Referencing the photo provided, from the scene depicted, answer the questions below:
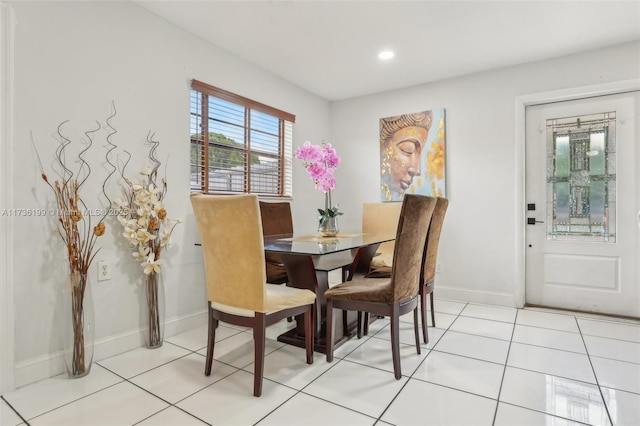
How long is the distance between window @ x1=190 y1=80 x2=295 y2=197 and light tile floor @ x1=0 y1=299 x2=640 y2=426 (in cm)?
137

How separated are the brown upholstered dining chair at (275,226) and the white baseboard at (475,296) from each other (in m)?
1.81

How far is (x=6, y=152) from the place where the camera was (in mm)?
1819

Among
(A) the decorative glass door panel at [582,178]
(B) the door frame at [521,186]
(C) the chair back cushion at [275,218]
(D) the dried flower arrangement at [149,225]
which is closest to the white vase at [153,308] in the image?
(D) the dried flower arrangement at [149,225]

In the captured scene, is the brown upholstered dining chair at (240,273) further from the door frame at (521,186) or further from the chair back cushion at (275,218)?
the door frame at (521,186)

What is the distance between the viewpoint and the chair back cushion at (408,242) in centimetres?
190

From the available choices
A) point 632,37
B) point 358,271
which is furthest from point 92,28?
point 632,37

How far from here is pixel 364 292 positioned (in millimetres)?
2016

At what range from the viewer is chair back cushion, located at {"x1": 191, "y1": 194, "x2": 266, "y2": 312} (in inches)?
68.2

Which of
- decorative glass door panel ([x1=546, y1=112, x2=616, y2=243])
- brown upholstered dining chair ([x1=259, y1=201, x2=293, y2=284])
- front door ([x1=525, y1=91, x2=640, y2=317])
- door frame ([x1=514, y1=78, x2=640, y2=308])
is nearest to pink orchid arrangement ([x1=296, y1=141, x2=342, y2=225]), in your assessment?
brown upholstered dining chair ([x1=259, y1=201, x2=293, y2=284])

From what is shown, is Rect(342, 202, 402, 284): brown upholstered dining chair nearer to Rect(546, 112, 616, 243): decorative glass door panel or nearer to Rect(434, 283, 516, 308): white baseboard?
Rect(434, 283, 516, 308): white baseboard

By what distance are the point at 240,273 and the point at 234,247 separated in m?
0.14

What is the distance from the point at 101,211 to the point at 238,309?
1.18 meters

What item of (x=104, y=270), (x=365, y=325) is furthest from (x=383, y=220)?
(x=104, y=270)

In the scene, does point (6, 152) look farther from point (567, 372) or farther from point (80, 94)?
point (567, 372)
